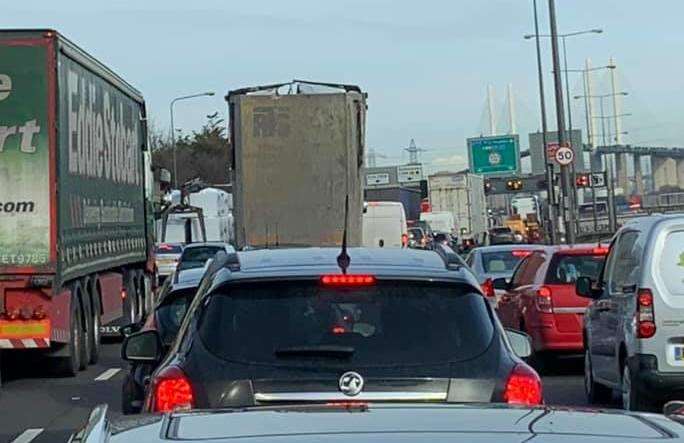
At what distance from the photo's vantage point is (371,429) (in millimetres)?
3525

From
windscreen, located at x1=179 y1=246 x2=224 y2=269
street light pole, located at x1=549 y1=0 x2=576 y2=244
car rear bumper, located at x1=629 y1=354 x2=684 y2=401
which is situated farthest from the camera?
street light pole, located at x1=549 y1=0 x2=576 y2=244

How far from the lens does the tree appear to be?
325 feet

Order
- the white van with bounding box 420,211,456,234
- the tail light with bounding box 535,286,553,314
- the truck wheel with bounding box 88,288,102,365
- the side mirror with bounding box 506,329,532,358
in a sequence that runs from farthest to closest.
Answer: the white van with bounding box 420,211,456,234
the truck wheel with bounding box 88,288,102,365
the tail light with bounding box 535,286,553,314
the side mirror with bounding box 506,329,532,358

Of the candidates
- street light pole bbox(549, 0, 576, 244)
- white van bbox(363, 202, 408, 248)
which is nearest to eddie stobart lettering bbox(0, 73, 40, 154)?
white van bbox(363, 202, 408, 248)

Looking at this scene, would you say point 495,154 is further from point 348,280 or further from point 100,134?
point 348,280

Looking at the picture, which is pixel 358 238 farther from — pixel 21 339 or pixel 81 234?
pixel 21 339

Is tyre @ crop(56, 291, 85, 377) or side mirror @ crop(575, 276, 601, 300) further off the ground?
side mirror @ crop(575, 276, 601, 300)

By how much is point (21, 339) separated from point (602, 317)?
255 inches

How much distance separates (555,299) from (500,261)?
741 centimetres

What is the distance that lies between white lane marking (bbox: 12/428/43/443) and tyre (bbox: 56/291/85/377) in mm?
4287

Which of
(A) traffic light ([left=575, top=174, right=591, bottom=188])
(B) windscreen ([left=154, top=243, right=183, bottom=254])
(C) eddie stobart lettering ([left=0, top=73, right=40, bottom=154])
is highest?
(A) traffic light ([left=575, top=174, right=591, bottom=188])

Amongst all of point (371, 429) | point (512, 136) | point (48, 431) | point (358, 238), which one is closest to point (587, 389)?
point (48, 431)

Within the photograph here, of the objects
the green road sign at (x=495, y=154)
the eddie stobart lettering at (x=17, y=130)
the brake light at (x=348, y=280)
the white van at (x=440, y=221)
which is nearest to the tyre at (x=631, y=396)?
the brake light at (x=348, y=280)

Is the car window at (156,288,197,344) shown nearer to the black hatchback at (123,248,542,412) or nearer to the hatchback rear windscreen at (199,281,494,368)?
the black hatchback at (123,248,542,412)
